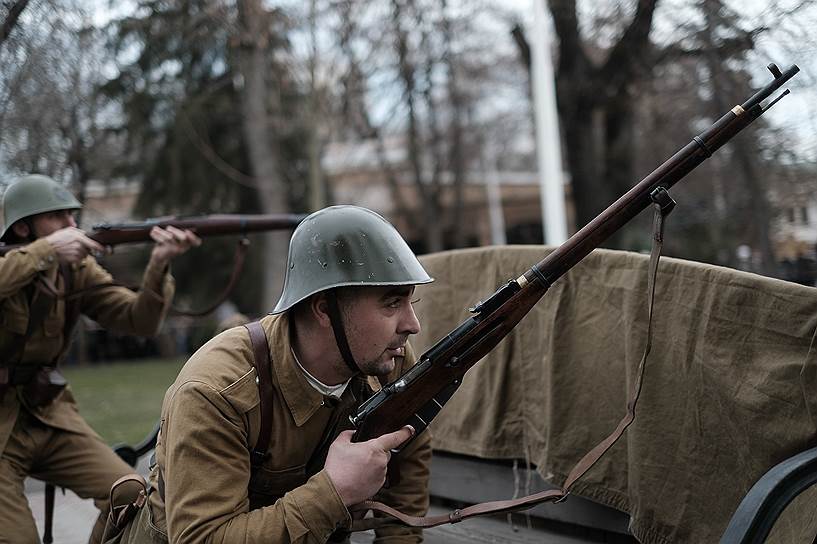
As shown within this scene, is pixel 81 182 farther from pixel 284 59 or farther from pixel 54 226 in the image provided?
pixel 54 226

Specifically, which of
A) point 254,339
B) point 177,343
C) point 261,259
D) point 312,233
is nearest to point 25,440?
point 254,339

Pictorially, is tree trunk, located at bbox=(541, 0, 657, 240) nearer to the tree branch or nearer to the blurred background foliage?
the blurred background foliage

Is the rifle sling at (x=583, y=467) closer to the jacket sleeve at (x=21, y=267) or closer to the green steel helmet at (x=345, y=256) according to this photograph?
the green steel helmet at (x=345, y=256)

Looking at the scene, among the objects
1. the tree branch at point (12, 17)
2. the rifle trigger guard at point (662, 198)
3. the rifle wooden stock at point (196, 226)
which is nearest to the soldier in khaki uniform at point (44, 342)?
the rifle wooden stock at point (196, 226)

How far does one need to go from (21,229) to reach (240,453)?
292cm

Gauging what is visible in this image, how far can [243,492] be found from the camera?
106 inches

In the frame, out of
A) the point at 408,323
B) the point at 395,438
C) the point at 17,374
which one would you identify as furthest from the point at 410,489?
the point at 17,374

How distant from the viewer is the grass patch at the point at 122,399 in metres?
10.6

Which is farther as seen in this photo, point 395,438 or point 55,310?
point 55,310

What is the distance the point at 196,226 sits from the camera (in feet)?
18.3

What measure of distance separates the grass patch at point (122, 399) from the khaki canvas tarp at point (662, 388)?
6463mm

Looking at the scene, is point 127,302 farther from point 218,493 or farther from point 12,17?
point 218,493

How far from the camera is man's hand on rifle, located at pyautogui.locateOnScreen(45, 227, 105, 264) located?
464 centimetres

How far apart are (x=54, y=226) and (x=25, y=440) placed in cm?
127
